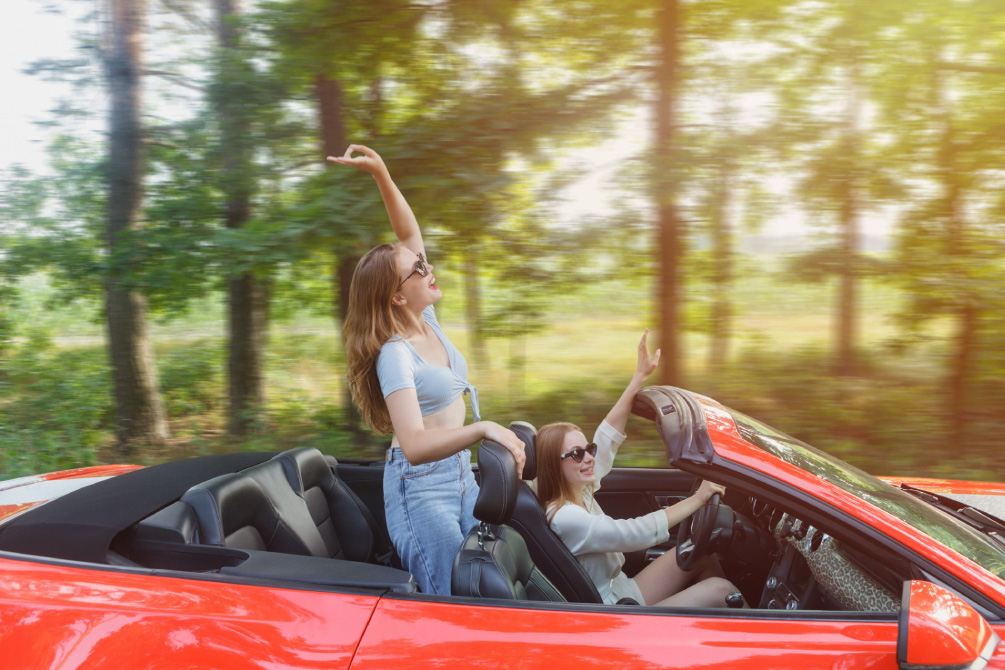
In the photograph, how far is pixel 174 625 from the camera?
167 cm

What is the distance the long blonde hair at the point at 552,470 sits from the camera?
2.33 metres

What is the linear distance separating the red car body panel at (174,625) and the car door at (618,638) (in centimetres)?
10

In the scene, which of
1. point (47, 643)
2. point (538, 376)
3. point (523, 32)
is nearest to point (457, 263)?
point (538, 376)

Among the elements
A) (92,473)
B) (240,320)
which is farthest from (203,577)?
(240,320)

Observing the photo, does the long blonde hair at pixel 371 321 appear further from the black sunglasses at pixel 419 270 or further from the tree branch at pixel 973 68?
the tree branch at pixel 973 68

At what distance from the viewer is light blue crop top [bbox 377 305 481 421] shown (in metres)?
2.06

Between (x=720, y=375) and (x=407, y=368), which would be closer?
(x=407, y=368)

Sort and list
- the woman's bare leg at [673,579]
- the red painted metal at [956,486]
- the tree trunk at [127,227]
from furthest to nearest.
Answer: the tree trunk at [127,227] < the red painted metal at [956,486] < the woman's bare leg at [673,579]

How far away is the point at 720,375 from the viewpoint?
19.9 ft

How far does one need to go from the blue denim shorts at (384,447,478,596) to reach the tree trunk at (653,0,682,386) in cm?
350

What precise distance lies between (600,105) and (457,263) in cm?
157

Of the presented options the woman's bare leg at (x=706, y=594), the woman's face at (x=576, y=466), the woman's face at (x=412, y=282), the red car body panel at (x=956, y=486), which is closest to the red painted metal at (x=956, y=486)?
the red car body panel at (x=956, y=486)

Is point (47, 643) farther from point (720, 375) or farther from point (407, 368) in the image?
point (720, 375)

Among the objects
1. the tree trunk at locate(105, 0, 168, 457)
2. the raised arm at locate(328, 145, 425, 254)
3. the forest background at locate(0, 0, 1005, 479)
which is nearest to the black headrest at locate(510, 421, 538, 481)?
the raised arm at locate(328, 145, 425, 254)
